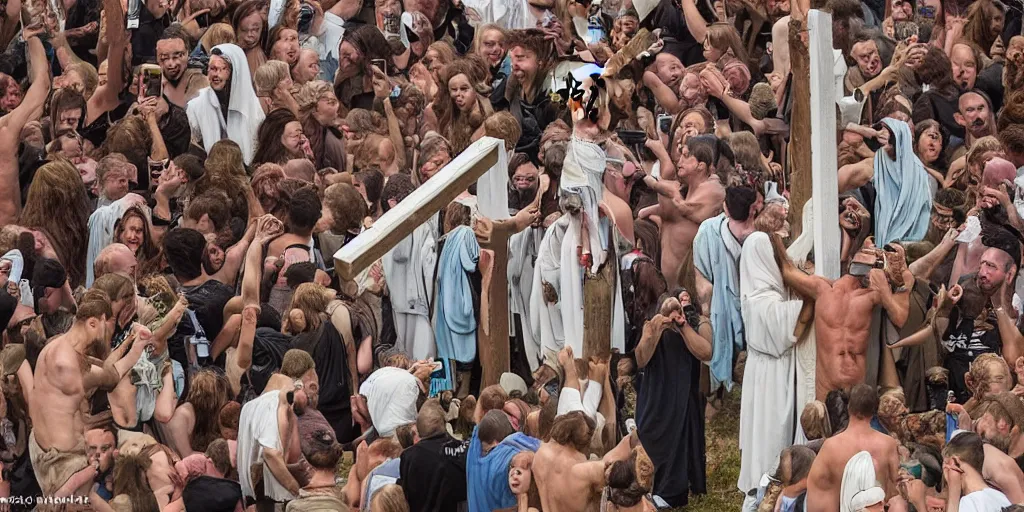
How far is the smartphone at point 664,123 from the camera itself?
1390 inches

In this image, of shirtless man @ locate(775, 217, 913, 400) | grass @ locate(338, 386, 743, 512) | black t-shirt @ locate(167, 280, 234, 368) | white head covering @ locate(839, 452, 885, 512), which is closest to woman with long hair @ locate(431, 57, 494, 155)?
black t-shirt @ locate(167, 280, 234, 368)

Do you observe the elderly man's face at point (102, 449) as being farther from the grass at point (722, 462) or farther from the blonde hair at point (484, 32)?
the blonde hair at point (484, 32)

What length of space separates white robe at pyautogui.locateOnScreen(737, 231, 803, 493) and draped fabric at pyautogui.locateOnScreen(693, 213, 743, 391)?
1.47 feet

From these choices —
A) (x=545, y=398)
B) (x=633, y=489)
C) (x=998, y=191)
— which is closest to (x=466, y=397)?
(x=545, y=398)

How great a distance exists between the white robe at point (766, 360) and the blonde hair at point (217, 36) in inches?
313

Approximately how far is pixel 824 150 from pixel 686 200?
95.0 inches

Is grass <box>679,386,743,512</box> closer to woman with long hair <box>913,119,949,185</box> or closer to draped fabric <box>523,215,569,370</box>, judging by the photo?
draped fabric <box>523,215,569,370</box>

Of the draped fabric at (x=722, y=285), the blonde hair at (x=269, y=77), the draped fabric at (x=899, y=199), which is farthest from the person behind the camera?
the blonde hair at (x=269, y=77)

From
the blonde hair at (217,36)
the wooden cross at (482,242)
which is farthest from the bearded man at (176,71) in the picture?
the wooden cross at (482,242)

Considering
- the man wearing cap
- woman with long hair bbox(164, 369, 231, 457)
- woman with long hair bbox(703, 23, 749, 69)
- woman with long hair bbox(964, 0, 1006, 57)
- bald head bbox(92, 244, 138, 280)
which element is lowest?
woman with long hair bbox(164, 369, 231, 457)

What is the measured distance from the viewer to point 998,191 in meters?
32.3

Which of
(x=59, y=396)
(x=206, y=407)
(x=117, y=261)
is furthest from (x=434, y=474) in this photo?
(x=117, y=261)

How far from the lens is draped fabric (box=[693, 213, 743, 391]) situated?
32.5 m

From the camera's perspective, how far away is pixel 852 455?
99.2ft
